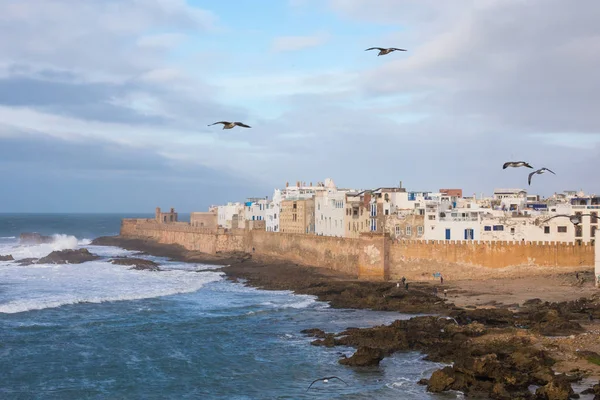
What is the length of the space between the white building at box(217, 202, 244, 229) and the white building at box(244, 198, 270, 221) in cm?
138

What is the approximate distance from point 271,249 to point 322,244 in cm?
930

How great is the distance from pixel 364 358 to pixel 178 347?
7873 mm

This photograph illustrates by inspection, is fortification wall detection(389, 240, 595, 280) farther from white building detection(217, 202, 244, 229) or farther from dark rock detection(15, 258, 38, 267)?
white building detection(217, 202, 244, 229)

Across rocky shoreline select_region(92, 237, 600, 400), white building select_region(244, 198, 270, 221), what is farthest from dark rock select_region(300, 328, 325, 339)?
white building select_region(244, 198, 270, 221)

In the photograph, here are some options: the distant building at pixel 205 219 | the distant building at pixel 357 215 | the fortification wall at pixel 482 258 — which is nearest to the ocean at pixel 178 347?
the fortification wall at pixel 482 258

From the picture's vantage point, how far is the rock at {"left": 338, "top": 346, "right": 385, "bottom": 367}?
23469 mm

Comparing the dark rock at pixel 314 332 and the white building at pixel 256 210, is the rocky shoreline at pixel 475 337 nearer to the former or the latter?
the dark rock at pixel 314 332

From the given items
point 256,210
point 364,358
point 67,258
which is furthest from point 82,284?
point 256,210

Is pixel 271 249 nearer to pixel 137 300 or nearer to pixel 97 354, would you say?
pixel 137 300

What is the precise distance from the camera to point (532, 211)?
46.5m

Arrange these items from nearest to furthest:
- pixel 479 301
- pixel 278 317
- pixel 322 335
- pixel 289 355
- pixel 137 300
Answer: pixel 289 355, pixel 322 335, pixel 278 317, pixel 479 301, pixel 137 300

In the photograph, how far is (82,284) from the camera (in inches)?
1815

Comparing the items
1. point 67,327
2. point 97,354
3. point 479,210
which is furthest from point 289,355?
point 479,210

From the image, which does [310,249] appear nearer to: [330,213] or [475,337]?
[330,213]
